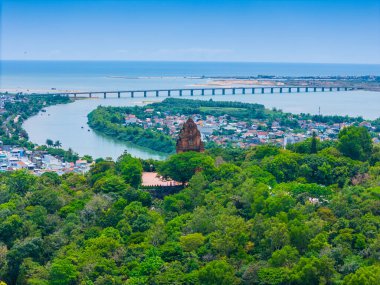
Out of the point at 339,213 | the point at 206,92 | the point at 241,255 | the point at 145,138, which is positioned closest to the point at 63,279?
the point at 241,255

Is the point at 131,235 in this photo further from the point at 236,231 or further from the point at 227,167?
the point at 227,167

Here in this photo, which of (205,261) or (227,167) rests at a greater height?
(227,167)

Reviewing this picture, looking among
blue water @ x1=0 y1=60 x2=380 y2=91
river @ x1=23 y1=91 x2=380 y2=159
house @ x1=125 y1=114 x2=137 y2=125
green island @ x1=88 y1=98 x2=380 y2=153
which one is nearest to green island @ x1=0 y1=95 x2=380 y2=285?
river @ x1=23 y1=91 x2=380 y2=159

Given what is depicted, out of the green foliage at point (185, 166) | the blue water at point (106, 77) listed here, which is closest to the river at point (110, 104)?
the green foliage at point (185, 166)

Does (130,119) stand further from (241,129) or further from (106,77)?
(106,77)

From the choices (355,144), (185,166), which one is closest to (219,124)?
(355,144)

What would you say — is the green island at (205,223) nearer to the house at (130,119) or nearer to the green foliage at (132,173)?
the green foliage at (132,173)
